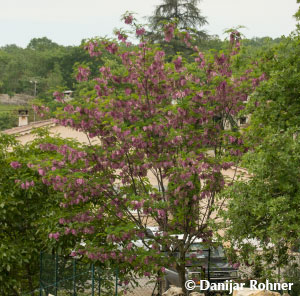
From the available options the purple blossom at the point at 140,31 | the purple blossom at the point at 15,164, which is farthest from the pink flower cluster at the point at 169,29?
the purple blossom at the point at 15,164

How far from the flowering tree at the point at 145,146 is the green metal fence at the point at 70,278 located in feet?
1.96

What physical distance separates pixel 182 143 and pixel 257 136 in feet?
5.50

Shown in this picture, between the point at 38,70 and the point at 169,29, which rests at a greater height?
the point at 38,70

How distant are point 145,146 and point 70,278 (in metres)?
3.40

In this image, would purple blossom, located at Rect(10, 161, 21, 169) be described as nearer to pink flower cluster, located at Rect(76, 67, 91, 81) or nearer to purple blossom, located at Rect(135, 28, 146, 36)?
pink flower cluster, located at Rect(76, 67, 91, 81)

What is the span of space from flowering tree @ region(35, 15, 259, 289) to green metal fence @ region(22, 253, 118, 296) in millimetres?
599

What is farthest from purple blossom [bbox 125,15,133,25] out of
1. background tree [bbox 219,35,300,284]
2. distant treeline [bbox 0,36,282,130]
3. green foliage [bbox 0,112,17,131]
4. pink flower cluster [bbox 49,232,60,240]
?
distant treeline [bbox 0,36,282,130]

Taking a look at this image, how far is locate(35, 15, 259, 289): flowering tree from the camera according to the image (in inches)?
464

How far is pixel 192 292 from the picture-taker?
1339 centimetres

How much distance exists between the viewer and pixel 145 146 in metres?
11.9

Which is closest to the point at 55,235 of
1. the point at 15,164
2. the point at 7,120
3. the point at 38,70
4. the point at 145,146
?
the point at 15,164

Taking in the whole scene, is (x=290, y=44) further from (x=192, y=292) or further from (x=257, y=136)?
(x=192, y=292)

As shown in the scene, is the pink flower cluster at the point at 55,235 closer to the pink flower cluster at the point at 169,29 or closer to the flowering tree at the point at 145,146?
the flowering tree at the point at 145,146

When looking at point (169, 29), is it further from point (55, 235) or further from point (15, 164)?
point (55, 235)
